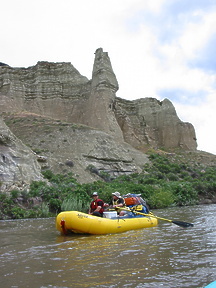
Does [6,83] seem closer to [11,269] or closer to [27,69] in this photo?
[27,69]

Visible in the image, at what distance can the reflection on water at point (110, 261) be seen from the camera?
4.45 m

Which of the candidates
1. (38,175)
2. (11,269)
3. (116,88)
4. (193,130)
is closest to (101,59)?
(116,88)

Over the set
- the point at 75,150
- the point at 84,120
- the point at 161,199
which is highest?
the point at 84,120

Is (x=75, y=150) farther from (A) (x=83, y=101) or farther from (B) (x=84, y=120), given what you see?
(A) (x=83, y=101)

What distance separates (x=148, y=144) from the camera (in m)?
46.3

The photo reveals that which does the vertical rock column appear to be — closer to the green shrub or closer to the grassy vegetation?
the grassy vegetation

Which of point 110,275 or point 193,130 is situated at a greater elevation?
point 193,130

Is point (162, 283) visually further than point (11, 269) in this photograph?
No

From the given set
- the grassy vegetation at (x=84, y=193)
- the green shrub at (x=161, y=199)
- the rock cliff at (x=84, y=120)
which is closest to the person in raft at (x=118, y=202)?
the grassy vegetation at (x=84, y=193)

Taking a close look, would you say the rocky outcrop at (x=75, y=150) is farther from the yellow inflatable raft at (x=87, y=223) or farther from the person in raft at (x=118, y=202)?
the yellow inflatable raft at (x=87, y=223)

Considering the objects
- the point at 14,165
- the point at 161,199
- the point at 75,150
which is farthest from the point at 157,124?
the point at 14,165

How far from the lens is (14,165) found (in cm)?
1817

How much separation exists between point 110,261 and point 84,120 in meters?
36.1

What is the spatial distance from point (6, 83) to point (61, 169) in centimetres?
2343
